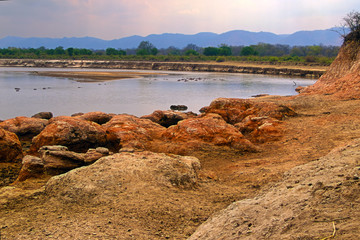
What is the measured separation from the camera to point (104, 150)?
25.4 feet

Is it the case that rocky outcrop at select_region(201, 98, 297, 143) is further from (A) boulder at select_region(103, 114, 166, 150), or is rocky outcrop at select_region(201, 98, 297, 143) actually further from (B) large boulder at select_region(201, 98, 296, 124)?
(A) boulder at select_region(103, 114, 166, 150)

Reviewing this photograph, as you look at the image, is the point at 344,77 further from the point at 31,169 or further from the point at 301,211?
the point at 31,169

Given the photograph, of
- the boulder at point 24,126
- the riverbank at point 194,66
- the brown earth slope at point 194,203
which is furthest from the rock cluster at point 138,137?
the riverbank at point 194,66

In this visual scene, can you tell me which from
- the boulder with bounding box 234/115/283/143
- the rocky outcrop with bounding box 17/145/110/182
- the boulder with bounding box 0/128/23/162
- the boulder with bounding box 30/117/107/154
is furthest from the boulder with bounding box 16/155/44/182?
the boulder with bounding box 234/115/283/143

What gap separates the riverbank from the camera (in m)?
55.1

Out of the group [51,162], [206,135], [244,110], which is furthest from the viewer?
[244,110]

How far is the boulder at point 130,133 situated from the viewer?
9.47m

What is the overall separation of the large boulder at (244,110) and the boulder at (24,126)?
6857 millimetres

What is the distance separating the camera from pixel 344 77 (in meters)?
16.5

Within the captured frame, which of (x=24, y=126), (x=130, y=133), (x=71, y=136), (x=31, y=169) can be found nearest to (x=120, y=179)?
(x=31, y=169)

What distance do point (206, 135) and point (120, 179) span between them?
4.13m

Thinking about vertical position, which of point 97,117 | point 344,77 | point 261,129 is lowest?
point 97,117

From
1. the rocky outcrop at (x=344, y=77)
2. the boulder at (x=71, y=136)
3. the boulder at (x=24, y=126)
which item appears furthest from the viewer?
the rocky outcrop at (x=344, y=77)

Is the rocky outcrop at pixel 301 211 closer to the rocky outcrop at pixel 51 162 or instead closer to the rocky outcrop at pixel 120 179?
the rocky outcrop at pixel 120 179
